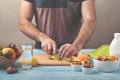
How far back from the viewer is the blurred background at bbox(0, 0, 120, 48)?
3016 millimetres

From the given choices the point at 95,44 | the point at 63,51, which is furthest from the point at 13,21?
the point at 63,51

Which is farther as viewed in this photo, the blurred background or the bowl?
the blurred background

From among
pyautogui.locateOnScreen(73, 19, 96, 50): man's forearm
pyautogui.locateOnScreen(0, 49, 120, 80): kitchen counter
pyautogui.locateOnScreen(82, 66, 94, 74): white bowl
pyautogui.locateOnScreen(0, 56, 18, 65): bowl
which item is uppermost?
pyautogui.locateOnScreen(73, 19, 96, 50): man's forearm

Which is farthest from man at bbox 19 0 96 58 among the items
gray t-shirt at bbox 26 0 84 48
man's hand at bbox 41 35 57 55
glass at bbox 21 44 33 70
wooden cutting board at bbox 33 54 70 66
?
glass at bbox 21 44 33 70

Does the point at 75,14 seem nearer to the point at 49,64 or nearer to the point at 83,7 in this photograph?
the point at 83,7

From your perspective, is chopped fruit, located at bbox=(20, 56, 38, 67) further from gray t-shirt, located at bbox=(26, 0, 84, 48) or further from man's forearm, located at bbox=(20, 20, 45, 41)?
gray t-shirt, located at bbox=(26, 0, 84, 48)

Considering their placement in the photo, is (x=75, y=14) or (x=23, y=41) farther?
(x=23, y=41)

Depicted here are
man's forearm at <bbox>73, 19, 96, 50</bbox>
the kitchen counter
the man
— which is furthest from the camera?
the man

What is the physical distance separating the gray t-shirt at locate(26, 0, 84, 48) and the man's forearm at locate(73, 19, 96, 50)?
0.15 metres

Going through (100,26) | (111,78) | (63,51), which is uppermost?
(100,26)

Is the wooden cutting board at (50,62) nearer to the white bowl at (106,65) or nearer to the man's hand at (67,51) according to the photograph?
the man's hand at (67,51)

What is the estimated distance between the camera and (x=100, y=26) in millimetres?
3061

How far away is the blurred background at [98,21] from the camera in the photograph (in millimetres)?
3016

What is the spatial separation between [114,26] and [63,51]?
1525 millimetres
